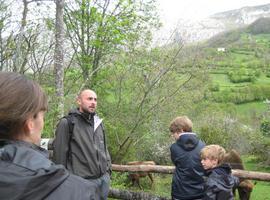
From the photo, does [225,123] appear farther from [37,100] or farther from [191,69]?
[37,100]

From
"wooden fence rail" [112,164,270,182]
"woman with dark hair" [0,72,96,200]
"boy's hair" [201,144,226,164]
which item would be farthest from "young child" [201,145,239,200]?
"woman with dark hair" [0,72,96,200]

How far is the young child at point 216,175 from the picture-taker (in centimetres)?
357

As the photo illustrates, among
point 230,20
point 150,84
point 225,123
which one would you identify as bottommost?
point 225,123

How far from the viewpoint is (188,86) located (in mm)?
15953

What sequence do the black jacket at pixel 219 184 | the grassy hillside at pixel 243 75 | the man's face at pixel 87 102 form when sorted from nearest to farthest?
the black jacket at pixel 219 184
the man's face at pixel 87 102
the grassy hillside at pixel 243 75

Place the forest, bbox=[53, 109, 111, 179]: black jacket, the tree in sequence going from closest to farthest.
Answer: bbox=[53, 109, 111, 179]: black jacket < the forest < the tree

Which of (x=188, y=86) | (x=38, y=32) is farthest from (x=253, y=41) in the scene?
(x=38, y=32)

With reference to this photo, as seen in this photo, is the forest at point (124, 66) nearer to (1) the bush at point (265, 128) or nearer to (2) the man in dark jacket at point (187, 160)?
(2) the man in dark jacket at point (187, 160)

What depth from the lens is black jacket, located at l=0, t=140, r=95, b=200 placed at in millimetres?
1296

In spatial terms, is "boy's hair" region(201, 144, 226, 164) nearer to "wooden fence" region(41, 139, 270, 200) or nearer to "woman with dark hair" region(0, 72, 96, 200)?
"wooden fence" region(41, 139, 270, 200)

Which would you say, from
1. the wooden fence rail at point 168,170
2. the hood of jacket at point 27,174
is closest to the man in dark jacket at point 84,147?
the wooden fence rail at point 168,170

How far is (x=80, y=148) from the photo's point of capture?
13.8 ft

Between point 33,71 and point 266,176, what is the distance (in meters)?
5.99

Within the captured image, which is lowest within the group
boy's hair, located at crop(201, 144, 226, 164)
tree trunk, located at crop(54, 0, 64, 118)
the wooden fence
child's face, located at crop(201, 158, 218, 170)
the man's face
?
the wooden fence
